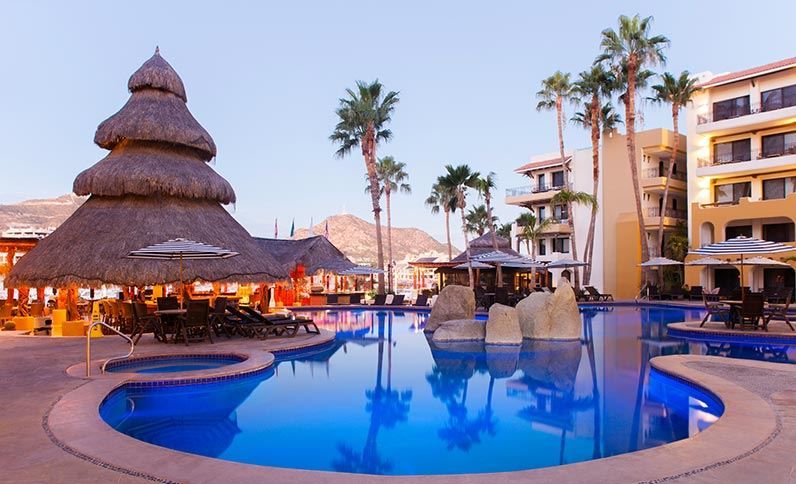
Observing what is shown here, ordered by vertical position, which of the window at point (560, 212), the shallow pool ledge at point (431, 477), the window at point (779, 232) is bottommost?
the shallow pool ledge at point (431, 477)

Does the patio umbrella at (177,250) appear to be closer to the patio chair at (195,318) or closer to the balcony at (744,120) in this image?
the patio chair at (195,318)

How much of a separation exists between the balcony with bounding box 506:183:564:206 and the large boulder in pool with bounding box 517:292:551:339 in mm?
25938

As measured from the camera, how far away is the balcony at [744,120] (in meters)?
29.8

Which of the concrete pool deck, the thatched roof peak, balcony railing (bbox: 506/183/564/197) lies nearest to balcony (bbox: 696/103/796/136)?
balcony railing (bbox: 506/183/564/197)

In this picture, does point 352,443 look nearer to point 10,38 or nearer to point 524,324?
point 524,324

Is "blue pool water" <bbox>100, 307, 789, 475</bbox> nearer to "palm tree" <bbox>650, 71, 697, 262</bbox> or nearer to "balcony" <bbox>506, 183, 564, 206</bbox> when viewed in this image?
"palm tree" <bbox>650, 71, 697, 262</bbox>

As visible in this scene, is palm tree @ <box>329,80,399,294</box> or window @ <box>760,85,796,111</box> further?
palm tree @ <box>329,80,399,294</box>

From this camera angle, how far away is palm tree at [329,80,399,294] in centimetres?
3288

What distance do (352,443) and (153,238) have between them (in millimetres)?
12973

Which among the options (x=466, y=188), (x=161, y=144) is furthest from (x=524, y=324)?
(x=466, y=188)

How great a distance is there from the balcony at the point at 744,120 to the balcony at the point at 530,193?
10130 millimetres

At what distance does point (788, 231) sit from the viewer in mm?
30766

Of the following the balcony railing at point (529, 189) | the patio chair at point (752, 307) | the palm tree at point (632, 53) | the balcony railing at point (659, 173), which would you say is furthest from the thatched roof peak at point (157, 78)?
the balcony railing at point (659, 173)

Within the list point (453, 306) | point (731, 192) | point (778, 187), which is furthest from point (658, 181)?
point (453, 306)
